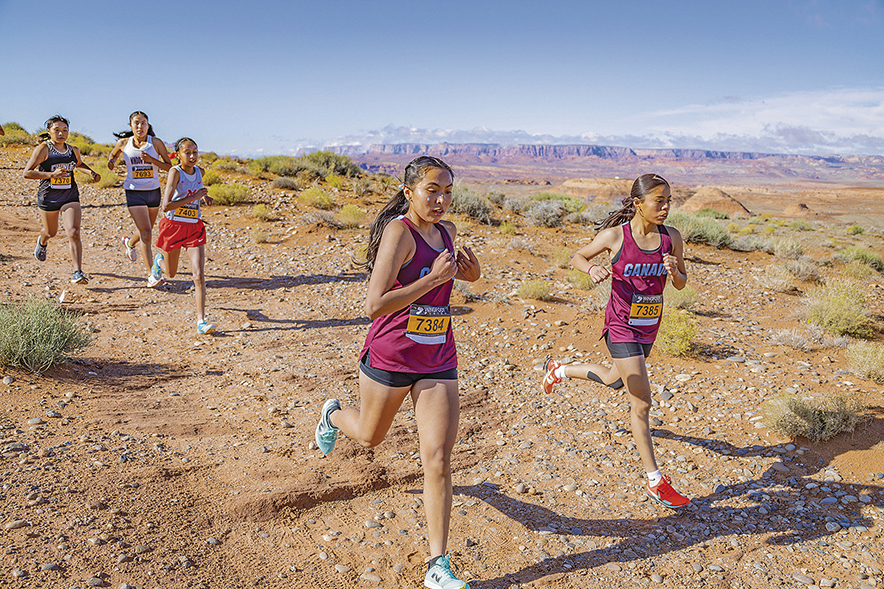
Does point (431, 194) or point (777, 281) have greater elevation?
point (431, 194)

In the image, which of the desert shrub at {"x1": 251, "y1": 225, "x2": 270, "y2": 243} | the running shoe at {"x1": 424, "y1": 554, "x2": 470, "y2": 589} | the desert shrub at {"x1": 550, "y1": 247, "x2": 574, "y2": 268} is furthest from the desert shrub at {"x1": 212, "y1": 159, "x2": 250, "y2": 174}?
the running shoe at {"x1": 424, "y1": 554, "x2": 470, "y2": 589}

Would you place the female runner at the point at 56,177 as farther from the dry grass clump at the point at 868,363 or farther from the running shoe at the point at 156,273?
the dry grass clump at the point at 868,363

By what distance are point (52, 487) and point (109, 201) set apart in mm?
14474

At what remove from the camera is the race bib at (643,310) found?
389cm

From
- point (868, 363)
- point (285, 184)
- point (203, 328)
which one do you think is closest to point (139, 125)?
point (203, 328)

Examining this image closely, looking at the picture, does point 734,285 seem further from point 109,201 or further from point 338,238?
point 109,201

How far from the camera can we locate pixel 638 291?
3.92 metres

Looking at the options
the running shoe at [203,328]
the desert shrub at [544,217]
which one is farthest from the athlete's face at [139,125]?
the desert shrub at [544,217]

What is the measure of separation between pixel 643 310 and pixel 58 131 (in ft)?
24.8

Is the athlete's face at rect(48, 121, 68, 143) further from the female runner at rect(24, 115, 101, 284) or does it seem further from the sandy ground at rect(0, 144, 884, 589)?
the sandy ground at rect(0, 144, 884, 589)

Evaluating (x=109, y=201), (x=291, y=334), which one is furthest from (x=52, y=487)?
Result: (x=109, y=201)

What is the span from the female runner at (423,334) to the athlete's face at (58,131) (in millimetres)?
6624

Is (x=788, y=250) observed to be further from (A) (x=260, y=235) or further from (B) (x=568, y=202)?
(A) (x=260, y=235)

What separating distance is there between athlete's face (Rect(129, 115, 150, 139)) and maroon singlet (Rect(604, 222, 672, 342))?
6987 millimetres
